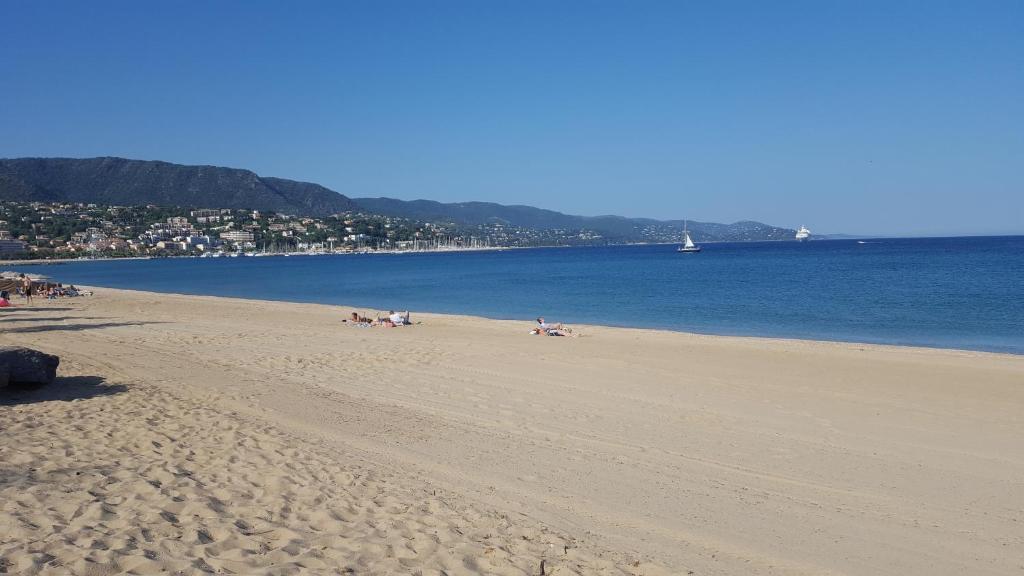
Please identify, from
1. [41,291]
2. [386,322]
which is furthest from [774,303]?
[41,291]

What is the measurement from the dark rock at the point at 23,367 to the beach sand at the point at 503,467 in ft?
0.76

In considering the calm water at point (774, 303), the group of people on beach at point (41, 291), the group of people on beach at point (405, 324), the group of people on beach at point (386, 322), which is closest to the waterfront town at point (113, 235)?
the group of people on beach at point (41, 291)

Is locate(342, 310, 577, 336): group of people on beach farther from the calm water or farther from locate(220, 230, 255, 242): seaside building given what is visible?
locate(220, 230, 255, 242): seaside building

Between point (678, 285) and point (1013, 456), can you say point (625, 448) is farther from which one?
point (678, 285)

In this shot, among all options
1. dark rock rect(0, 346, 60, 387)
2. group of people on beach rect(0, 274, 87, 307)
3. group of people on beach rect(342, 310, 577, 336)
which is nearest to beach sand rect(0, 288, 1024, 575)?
dark rock rect(0, 346, 60, 387)

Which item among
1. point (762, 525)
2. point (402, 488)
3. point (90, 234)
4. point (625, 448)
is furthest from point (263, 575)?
point (90, 234)

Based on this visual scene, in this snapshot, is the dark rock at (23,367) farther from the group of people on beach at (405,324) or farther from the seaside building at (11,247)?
the seaside building at (11,247)

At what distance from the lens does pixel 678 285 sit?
51312 millimetres

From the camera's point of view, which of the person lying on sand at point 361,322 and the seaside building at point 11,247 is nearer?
the person lying on sand at point 361,322

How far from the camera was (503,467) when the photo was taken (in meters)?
7.49

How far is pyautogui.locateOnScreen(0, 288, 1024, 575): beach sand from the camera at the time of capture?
16.2 feet

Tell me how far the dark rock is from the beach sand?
9.1 inches

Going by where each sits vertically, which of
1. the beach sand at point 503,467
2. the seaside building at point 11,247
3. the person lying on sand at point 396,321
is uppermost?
the beach sand at point 503,467

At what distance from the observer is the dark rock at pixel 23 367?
30.7 ft
